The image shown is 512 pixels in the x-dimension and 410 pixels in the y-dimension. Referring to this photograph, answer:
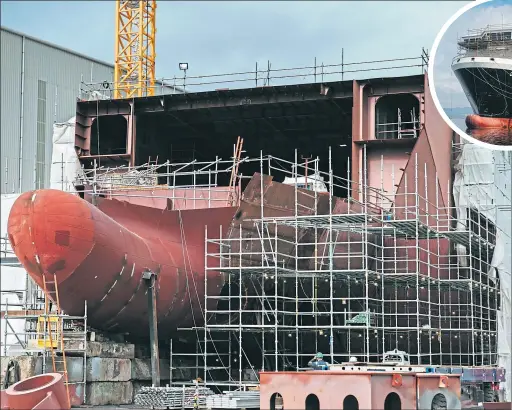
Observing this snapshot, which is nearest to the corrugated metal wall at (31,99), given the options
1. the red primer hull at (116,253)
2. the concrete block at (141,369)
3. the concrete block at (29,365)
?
the red primer hull at (116,253)

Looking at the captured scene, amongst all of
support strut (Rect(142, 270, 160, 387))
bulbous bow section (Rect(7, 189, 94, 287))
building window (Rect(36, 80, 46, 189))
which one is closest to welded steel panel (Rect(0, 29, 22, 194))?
building window (Rect(36, 80, 46, 189))

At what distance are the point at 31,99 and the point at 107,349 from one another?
33.4 m

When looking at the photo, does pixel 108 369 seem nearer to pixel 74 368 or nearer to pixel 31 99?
pixel 74 368

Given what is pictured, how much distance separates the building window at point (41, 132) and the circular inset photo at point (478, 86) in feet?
107

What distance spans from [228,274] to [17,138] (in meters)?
30.0

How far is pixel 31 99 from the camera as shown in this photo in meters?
61.8

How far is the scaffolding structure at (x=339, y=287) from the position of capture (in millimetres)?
33031

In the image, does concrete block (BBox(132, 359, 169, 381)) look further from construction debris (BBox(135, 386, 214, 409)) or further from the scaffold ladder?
the scaffold ladder

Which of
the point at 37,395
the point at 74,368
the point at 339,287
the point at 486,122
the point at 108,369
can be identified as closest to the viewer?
the point at 37,395

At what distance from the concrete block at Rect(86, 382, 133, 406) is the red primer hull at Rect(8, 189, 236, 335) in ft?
5.51

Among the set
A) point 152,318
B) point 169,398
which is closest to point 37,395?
point 169,398

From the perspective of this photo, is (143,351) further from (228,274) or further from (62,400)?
(62,400)

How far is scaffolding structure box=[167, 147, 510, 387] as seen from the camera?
3303cm

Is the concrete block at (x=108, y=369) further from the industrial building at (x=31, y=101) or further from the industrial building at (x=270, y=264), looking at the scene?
the industrial building at (x=31, y=101)
